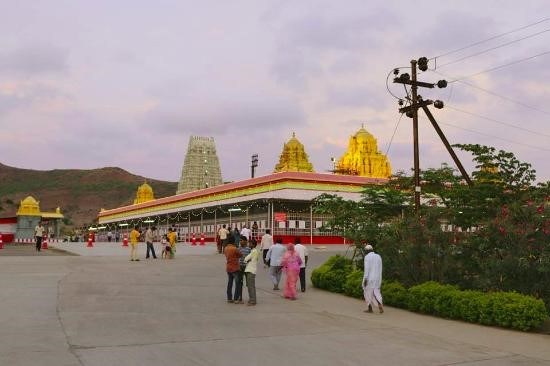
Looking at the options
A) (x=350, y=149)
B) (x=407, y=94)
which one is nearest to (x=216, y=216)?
(x=350, y=149)

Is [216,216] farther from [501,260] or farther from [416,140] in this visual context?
[501,260]

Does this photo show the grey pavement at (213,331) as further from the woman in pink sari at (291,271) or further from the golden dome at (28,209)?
the golden dome at (28,209)

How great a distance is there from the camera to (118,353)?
8.35m

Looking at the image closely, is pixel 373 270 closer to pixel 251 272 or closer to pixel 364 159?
pixel 251 272

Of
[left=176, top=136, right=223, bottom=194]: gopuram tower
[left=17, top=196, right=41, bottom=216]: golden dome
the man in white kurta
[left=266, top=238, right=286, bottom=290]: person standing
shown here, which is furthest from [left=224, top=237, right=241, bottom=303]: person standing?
[left=176, top=136, right=223, bottom=194]: gopuram tower

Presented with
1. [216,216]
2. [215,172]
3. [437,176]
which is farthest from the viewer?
[215,172]

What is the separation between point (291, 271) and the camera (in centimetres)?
1576

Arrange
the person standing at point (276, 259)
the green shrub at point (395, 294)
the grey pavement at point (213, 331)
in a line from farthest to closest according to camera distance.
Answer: the person standing at point (276, 259) < the green shrub at point (395, 294) < the grey pavement at point (213, 331)

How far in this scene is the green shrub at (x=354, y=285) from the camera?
16516 mm

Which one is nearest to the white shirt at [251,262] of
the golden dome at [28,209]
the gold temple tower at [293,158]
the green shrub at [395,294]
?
the green shrub at [395,294]

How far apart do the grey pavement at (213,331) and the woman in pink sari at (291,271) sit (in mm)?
314

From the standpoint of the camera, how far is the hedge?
484 inches

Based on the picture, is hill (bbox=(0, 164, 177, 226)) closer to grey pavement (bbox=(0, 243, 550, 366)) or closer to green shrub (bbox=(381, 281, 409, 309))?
grey pavement (bbox=(0, 243, 550, 366))

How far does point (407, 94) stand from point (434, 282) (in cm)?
955
